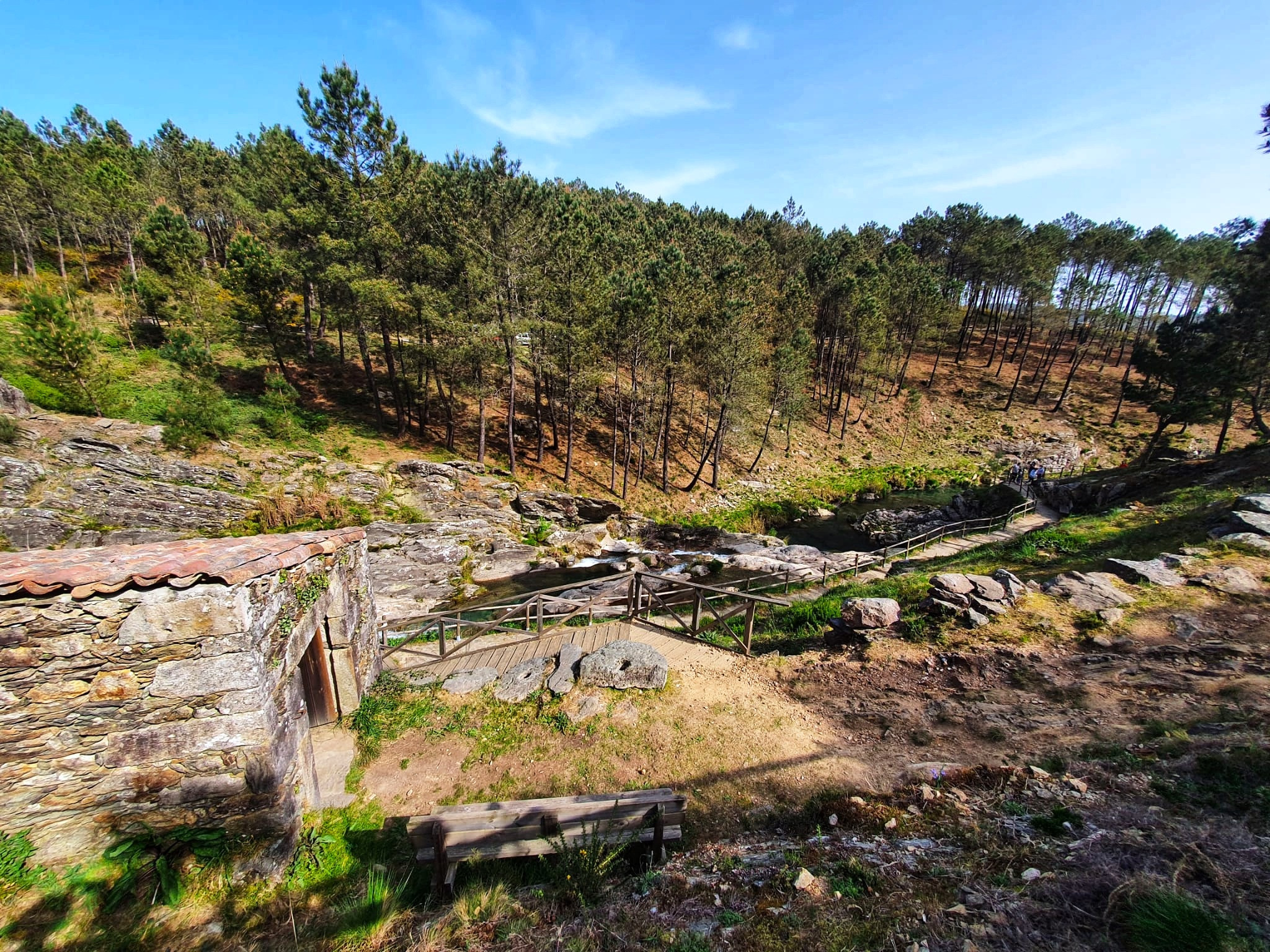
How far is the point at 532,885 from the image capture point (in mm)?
4988

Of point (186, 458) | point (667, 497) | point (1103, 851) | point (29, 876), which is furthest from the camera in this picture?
point (667, 497)

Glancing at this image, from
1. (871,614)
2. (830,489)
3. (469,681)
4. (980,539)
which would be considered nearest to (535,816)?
(469,681)

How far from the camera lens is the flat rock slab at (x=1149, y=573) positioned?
9.45 meters

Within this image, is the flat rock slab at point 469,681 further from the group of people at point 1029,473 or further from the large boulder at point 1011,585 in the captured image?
the group of people at point 1029,473

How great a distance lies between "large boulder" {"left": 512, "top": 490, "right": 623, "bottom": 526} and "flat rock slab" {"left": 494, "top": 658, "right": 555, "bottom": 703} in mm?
15326

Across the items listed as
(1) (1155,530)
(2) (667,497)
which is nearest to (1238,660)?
(1) (1155,530)

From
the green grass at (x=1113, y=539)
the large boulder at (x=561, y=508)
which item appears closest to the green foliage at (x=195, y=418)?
the large boulder at (x=561, y=508)

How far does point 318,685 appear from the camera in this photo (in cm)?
781

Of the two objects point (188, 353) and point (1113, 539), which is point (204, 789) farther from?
point (188, 353)

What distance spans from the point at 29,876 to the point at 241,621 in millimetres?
2638

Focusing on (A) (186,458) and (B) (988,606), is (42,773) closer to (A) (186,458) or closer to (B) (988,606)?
(B) (988,606)

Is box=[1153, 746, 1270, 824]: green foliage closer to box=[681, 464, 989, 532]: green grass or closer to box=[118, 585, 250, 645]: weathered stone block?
box=[118, 585, 250, 645]: weathered stone block

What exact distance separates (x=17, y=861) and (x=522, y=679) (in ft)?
19.8

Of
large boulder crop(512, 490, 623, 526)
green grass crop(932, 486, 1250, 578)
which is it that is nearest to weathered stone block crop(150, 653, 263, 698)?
green grass crop(932, 486, 1250, 578)
